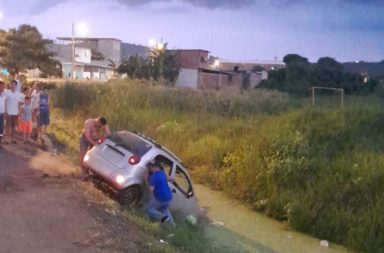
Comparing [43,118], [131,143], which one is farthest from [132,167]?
[43,118]

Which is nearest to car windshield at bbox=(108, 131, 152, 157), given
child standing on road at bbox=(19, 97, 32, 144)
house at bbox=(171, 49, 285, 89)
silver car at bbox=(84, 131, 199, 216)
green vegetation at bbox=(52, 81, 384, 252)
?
silver car at bbox=(84, 131, 199, 216)

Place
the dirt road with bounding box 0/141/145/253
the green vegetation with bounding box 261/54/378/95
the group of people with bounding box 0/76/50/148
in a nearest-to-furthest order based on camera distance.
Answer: the dirt road with bounding box 0/141/145/253 < the group of people with bounding box 0/76/50/148 < the green vegetation with bounding box 261/54/378/95

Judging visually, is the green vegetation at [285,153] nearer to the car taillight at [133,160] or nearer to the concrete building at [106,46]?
the car taillight at [133,160]

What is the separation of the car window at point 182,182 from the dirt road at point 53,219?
215 centimetres

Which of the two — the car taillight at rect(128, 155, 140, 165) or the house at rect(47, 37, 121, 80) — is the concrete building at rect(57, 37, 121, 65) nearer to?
the house at rect(47, 37, 121, 80)

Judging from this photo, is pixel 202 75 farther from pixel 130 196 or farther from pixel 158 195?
pixel 158 195

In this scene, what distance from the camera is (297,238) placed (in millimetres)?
12844

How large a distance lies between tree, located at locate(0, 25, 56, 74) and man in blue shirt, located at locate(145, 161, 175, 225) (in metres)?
36.5

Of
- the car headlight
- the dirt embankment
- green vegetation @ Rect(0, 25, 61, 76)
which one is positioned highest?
green vegetation @ Rect(0, 25, 61, 76)

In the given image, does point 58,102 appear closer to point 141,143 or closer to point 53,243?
point 141,143

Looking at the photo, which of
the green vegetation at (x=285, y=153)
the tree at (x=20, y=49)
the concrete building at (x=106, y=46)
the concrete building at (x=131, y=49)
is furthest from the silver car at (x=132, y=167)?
the concrete building at (x=131, y=49)

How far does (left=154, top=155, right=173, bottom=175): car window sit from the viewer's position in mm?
11227

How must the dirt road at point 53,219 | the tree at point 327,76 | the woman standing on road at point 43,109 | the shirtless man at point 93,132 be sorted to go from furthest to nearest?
the tree at point 327,76 < the woman standing on road at point 43,109 < the shirtless man at point 93,132 < the dirt road at point 53,219

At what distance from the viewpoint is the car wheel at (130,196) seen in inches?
412
